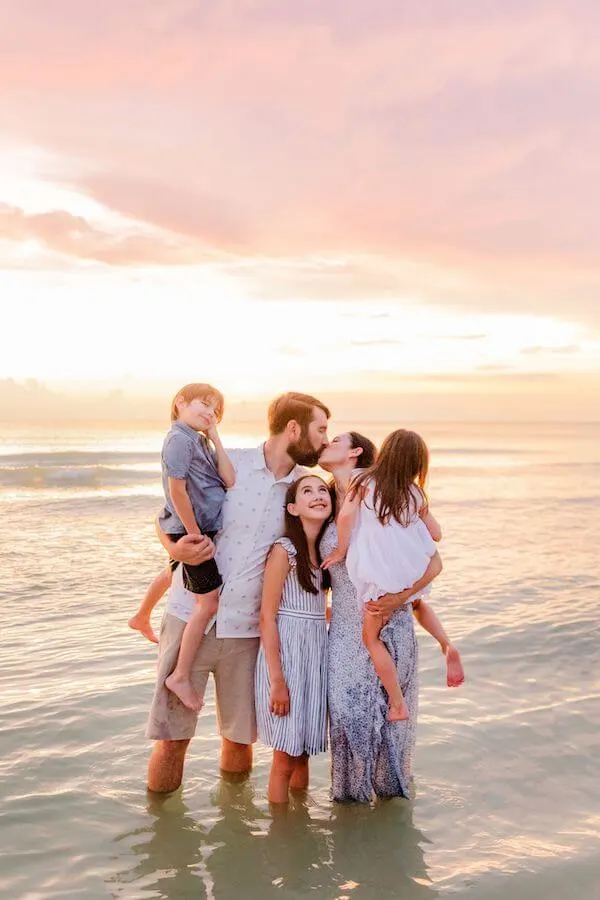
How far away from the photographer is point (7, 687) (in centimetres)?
716

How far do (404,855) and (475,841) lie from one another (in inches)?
20.0

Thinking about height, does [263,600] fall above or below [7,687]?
above

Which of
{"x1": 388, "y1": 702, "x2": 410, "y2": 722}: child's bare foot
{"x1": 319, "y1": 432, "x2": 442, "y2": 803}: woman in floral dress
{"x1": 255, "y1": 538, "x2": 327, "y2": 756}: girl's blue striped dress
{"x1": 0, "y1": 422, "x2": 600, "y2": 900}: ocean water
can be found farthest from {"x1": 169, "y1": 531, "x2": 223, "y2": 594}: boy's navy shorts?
{"x1": 0, "y1": 422, "x2": 600, "y2": 900}: ocean water

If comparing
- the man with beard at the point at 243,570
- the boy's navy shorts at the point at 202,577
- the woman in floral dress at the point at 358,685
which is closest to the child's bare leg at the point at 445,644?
the woman in floral dress at the point at 358,685

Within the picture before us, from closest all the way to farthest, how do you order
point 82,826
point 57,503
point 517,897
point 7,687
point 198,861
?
1. point 517,897
2. point 198,861
3. point 82,826
4. point 7,687
5. point 57,503

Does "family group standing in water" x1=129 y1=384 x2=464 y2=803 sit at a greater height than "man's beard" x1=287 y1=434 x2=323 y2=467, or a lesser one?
lesser

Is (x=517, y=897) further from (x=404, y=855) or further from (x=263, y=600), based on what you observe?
(x=263, y=600)

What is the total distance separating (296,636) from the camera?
4836 millimetres

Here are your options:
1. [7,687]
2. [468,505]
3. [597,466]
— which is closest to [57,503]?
[468,505]

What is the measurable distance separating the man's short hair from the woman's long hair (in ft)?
1.10

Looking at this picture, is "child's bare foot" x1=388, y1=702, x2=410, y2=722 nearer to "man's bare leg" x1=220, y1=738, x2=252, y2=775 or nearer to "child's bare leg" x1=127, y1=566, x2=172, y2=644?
"man's bare leg" x1=220, y1=738, x2=252, y2=775

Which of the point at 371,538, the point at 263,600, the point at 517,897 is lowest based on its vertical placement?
the point at 517,897

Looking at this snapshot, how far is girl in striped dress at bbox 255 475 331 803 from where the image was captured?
4758 millimetres

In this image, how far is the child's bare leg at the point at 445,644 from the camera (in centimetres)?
497
